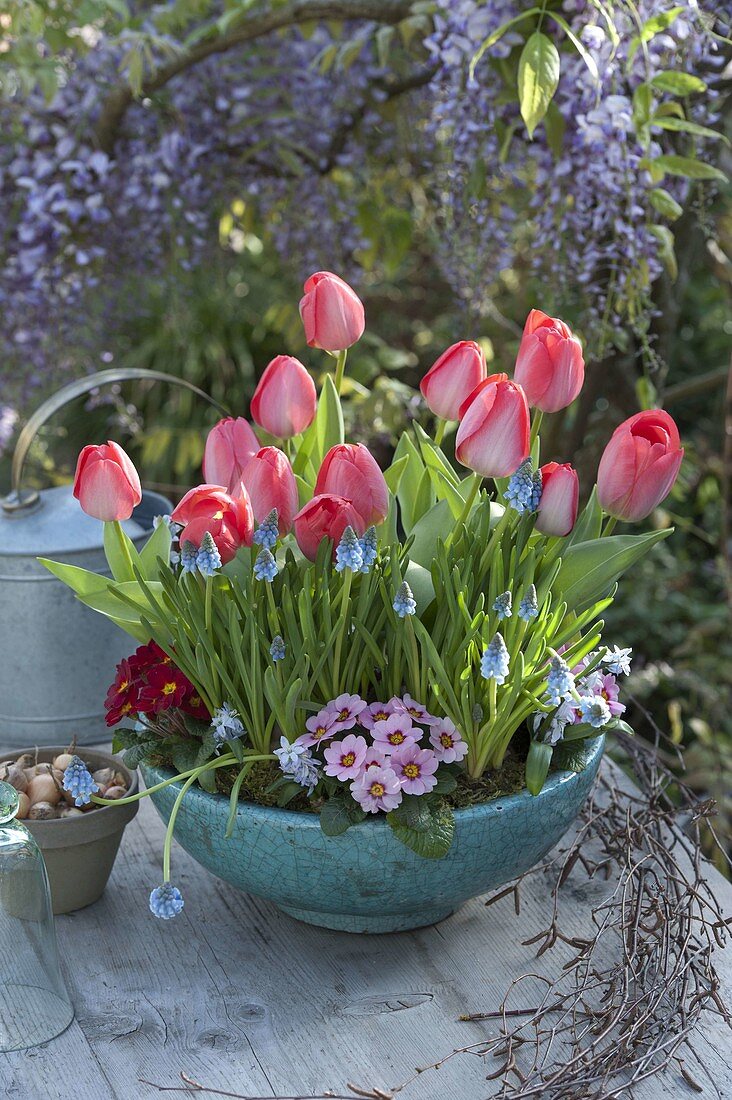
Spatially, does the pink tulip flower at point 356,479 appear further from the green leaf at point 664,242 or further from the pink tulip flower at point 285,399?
the green leaf at point 664,242

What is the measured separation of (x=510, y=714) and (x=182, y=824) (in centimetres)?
25

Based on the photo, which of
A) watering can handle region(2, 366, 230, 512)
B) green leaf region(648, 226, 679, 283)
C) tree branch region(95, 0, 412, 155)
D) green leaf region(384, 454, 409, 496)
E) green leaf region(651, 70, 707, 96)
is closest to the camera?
green leaf region(384, 454, 409, 496)

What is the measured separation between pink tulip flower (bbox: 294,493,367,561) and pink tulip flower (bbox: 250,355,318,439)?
0.12 meters

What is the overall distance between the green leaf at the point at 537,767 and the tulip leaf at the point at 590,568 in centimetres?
12

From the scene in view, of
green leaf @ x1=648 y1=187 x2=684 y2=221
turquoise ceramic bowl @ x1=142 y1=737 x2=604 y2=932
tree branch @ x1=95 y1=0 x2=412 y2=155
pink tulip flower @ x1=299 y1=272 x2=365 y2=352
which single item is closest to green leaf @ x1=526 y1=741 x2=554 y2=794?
turquoise ceramic bowl @ x1=142 y1=737 x2=604 y2=932

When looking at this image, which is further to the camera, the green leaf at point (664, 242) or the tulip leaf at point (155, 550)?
the green leaf at point (664, 242)

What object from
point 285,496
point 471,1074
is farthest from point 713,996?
point 285,496

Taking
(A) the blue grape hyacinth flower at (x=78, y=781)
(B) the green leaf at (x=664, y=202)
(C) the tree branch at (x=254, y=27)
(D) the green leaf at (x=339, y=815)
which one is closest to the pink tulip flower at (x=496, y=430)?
(D) the green leaf at (x=339, y=815)

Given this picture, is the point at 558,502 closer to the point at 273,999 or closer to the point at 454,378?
the point at 454,378

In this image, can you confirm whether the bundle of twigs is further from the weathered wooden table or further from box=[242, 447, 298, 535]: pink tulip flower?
box=[242, 447, 298, 535]: pink tulip flower

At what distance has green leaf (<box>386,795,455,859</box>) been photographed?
78 cm

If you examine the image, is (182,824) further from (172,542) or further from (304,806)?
(172,542)

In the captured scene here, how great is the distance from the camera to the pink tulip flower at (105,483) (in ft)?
2.62

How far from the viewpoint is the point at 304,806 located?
0.84 metres
